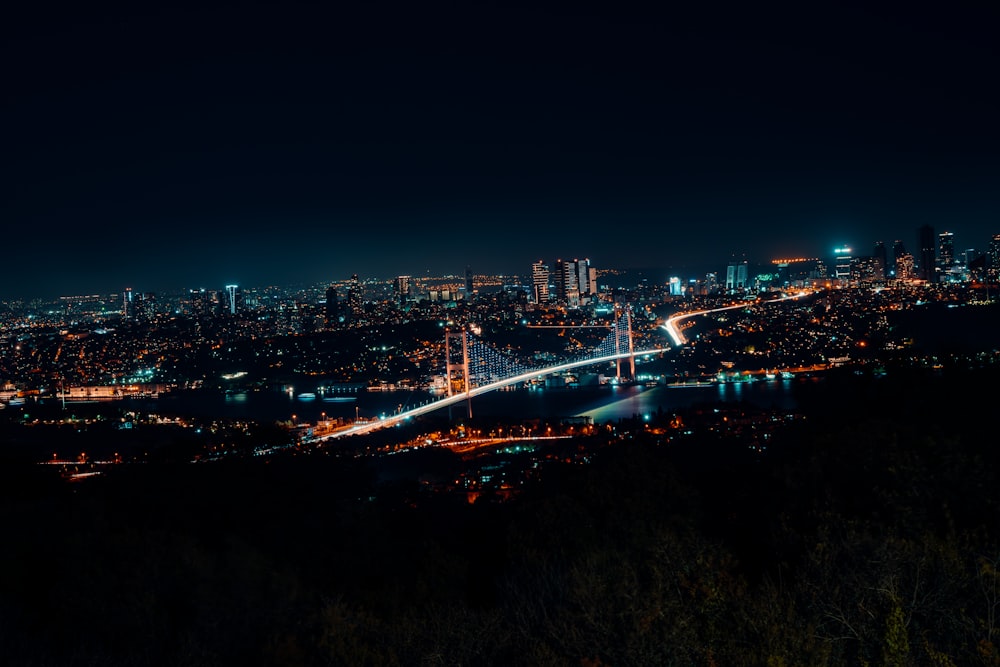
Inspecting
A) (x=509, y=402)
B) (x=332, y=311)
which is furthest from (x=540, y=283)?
(x=509, y=402)

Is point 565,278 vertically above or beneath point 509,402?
above

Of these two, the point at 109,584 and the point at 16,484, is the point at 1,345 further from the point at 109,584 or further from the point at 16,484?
the point at 109,584

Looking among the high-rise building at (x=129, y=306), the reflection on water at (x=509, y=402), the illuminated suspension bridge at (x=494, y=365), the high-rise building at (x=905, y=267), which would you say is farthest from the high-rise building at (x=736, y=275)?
the high-rise building at (x=129, y=306)

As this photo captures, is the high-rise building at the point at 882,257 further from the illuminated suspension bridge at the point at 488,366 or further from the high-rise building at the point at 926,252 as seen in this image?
the illuminated suspension bridge at the point at 488,366

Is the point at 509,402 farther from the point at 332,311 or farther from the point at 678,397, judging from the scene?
the point at 332,311

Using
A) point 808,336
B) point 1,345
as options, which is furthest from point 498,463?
point 1,345
